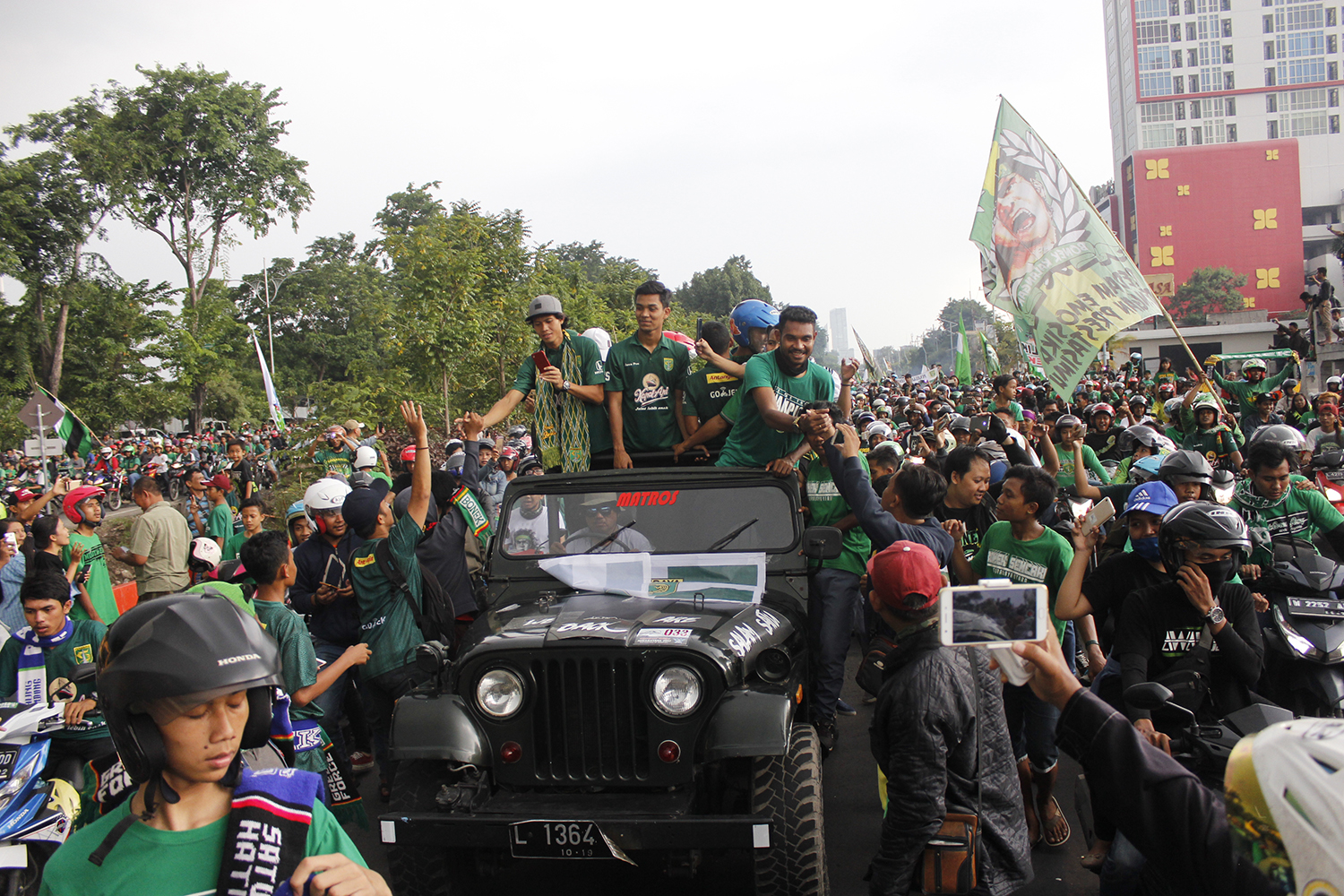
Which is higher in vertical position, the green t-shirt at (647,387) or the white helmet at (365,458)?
the green t-shirt at (647,387)

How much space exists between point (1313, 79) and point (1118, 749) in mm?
114532

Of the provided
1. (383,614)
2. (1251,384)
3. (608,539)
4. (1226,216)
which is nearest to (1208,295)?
(1226,216)

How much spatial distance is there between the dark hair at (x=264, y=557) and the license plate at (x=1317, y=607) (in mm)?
4247

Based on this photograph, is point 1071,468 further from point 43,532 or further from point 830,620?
point 43,532

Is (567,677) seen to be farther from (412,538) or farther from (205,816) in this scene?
(205,816)

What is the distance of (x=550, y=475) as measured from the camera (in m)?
5.23

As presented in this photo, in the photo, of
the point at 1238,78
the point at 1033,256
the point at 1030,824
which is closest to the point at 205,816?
the point at 1030,824

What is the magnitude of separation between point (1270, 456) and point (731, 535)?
9.38 ft

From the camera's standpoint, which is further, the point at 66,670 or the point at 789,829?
the point at 66,670

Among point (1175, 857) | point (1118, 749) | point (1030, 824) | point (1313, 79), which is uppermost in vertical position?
point (1313, 79)

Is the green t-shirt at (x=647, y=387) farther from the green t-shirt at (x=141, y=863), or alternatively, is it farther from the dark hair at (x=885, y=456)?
the green t-shirt at (x=141, y=863)

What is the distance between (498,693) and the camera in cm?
390

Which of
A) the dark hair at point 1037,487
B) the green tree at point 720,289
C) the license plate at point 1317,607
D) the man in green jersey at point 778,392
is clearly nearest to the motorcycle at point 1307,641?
the license plate at point 1317,607

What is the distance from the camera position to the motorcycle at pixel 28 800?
384 centimetres
